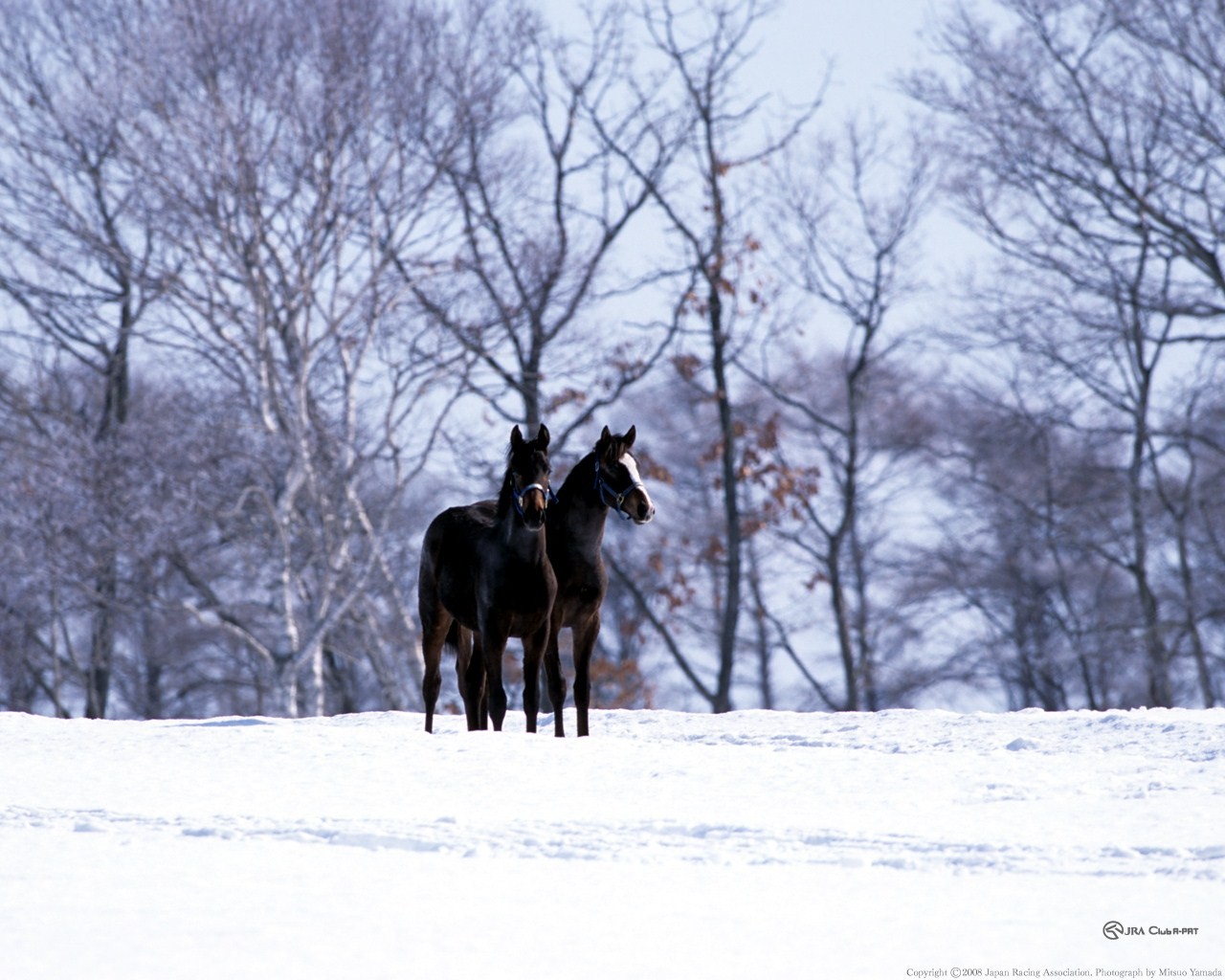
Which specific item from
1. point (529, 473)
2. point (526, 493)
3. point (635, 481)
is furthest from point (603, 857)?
point (635, 481)

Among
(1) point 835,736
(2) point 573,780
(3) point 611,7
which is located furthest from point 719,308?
(2) point 573,780

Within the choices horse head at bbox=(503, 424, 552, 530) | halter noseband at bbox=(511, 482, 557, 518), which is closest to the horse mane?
halter noseband at bbox=(511, 482, 557, 518)

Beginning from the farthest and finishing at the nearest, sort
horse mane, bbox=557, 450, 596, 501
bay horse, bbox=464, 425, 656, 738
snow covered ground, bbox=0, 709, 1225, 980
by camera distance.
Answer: horse mane, bbox=557, 450, 596, 501, bay horse, bbox=464, 425, 656, 738, snow covered ground, bbox=0, 709, 1225, 980

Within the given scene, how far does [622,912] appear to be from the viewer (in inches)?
225

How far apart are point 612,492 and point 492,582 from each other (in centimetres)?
83

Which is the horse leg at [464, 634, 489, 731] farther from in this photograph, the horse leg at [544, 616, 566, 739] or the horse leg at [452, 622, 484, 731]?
the horse leg at [544, 616, 566, 739]

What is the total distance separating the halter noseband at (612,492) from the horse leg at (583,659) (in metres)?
0.67

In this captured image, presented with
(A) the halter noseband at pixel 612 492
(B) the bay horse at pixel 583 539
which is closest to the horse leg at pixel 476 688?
(B) the bay horse at pixel 583 539

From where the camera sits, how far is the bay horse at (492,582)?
9625 mm

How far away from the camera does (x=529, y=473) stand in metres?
9.57

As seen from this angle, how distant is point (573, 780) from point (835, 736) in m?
3.23

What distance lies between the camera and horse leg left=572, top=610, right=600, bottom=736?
10.3 m

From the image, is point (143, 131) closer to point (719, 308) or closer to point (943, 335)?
point (719, 308)

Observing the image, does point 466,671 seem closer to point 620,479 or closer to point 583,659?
point 583,659
